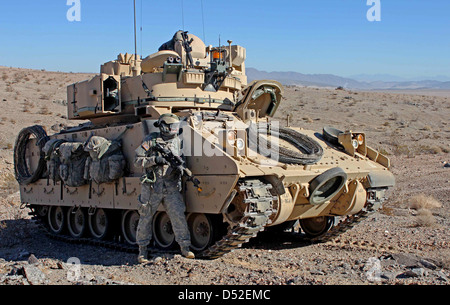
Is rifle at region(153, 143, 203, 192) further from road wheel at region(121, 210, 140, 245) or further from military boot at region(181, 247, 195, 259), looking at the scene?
road wheel at region(121, 210, 140, 245)

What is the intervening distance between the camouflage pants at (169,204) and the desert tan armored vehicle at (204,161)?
28 cm

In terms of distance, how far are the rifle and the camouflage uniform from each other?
80 millimetres

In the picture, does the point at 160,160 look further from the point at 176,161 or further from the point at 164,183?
the point at 164,183

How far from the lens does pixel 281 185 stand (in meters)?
8.16

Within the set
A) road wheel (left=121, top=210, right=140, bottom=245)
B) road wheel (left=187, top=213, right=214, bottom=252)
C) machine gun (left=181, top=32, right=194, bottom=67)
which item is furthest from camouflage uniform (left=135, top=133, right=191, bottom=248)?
machine gun (left=181, top=32, right=194, bottom=67)

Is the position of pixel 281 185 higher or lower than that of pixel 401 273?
higher

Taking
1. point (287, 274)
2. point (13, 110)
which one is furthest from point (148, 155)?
point (13, 110)

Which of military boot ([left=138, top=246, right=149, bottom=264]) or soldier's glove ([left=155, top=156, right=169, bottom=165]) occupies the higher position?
soldier's glove ([left=155, top=156, right=169, bottom=165])

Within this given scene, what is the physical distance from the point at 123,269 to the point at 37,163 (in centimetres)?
599

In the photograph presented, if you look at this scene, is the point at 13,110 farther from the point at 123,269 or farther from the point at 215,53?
the point at 123,269

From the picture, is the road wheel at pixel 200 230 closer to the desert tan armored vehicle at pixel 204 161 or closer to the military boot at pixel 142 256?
the desert tan armored vehicle at pixel 204 161

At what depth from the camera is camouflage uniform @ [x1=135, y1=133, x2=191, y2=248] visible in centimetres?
844

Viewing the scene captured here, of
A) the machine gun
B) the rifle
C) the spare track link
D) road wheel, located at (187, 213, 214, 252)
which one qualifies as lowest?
road wheel, located at (187, 213, 214, 252)
